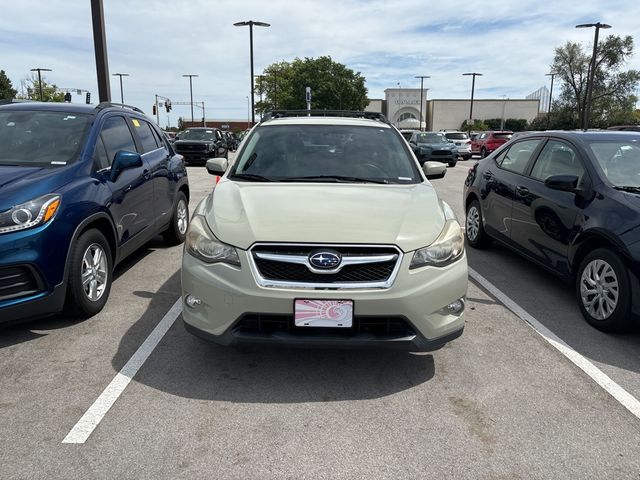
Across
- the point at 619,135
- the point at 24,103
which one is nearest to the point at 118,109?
the point at 24,103

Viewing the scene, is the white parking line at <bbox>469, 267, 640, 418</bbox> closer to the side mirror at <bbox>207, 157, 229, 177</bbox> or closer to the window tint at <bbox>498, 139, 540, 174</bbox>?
the window tint at <bbox>498, 139, 540, 174</bbox>

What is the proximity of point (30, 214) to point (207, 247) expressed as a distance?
1397 mm

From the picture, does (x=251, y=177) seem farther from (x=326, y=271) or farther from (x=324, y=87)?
(x=324, y=87)

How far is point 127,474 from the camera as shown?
2.44 metres

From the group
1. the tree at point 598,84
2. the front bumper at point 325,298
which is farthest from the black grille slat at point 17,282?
the tree at point 598,84

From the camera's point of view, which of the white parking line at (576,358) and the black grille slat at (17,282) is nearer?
the white parking line at (576,358)

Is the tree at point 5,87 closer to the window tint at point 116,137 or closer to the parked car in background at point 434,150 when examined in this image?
the parked car in background at point 434,150

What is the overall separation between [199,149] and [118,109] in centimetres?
1713

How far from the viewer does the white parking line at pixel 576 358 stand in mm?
3199

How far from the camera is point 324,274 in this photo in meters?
3.03

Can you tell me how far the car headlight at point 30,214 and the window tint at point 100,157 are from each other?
843mm

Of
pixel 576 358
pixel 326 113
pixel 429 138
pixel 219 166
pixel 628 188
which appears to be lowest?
pixel 576 358

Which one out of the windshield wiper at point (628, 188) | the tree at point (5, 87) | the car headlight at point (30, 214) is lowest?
the car headlight at point (30, 214)

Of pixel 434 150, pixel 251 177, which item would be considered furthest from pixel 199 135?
pixel 251 177
